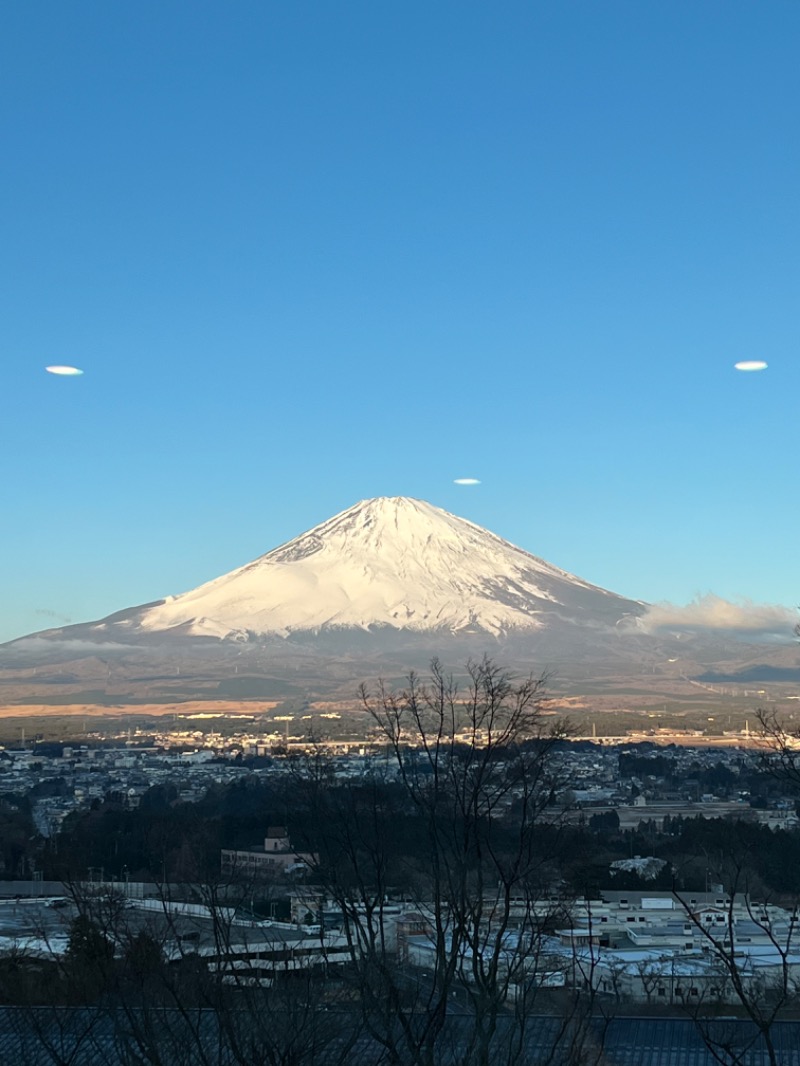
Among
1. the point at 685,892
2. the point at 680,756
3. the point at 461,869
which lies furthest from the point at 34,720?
the point at 461,869

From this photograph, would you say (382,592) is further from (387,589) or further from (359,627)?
(359,627)

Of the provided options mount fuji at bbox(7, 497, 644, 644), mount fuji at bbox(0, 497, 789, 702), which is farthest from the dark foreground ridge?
mount fuji at bbox(7, 497, 644, 644)

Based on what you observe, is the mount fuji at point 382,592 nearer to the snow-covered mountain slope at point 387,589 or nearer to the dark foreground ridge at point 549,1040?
the snow-covered mountain slope at point 387,589

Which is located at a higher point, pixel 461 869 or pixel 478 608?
pixel 478 608

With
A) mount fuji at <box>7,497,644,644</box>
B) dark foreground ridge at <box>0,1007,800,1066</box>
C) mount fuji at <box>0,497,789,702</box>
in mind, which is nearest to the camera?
dark foreground ridge at <box>0,1007,800,1066</box>

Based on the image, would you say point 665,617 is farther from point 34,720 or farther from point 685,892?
point 685,892

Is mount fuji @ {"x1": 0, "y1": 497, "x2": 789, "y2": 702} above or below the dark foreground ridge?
above

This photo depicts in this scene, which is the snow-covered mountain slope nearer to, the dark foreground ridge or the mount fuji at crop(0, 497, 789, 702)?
the mount fuji at crop(0, 497, 789, 702)

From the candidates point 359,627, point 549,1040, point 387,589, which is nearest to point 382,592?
point 387,589
